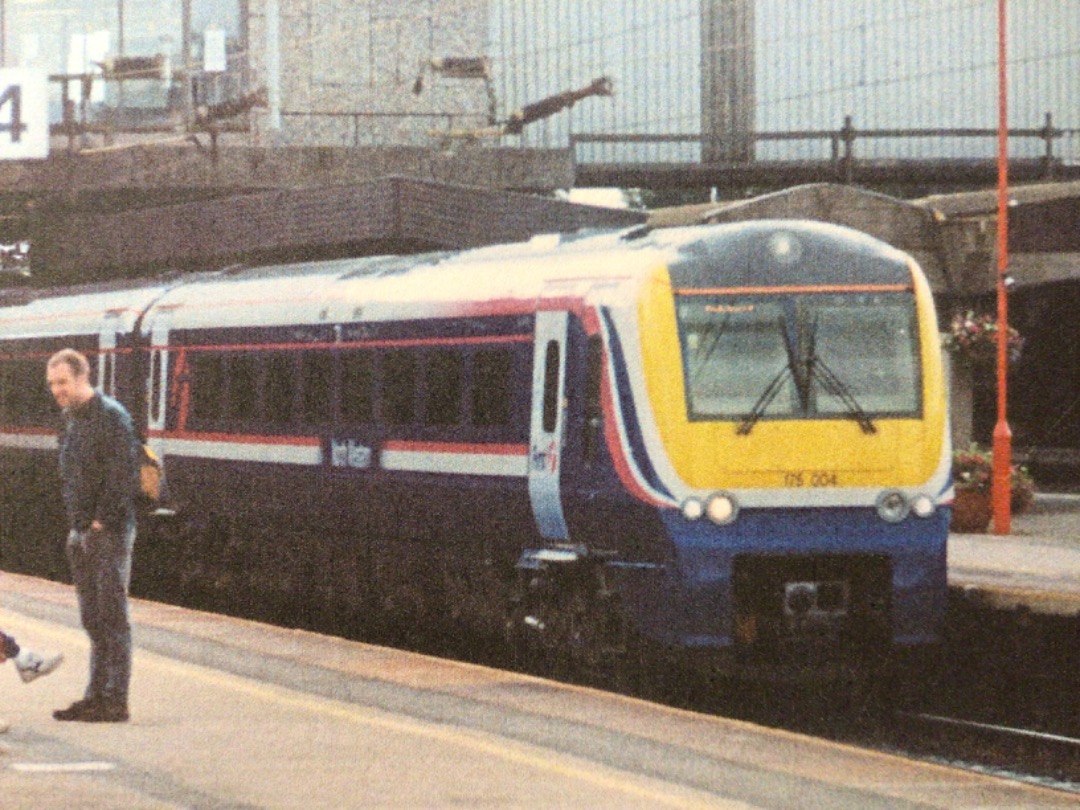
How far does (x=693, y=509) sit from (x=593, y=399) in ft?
3.75

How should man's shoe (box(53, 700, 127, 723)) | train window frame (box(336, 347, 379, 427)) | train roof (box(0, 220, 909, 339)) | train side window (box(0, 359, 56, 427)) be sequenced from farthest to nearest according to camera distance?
train side window (box(0, 359, 56, 427)), train window frame (box(336, 347, 379, 427)), train roof (box(0, 220, 909, 339)), man's shoe (box(53, 700, 127, 723))

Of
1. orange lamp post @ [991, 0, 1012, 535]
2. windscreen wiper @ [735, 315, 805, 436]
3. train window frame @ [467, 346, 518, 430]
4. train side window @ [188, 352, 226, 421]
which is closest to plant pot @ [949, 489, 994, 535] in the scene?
orange lamp post @ [991, 0, 1012, 535]

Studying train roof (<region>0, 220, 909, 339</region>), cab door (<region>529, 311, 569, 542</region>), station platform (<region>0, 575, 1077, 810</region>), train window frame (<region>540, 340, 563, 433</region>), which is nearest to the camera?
station platform (<region>0, 575, 1077, 810</region>)

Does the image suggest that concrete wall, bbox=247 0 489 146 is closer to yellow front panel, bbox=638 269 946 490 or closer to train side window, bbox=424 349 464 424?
train side window, bbox=424 349 464 424

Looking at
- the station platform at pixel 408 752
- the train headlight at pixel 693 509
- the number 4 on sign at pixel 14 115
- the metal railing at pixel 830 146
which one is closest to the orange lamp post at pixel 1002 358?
the train headlight at pixel 693 509

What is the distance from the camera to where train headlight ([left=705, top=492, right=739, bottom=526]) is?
583 inches

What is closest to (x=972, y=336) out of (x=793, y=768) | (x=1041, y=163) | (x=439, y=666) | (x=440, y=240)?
(x=440, y=240)

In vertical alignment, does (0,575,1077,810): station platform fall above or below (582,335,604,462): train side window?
below

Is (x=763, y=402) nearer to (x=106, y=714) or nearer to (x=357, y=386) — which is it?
(x=357, y=386)

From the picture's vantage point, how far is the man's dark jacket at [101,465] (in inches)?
451

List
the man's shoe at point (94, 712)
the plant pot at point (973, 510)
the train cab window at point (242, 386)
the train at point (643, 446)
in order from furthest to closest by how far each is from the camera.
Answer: the plant pot at point (973, 510)
the train cab window at point (242, 386)
the train at point (643, 446)
the man's shoe at point (94, 712)

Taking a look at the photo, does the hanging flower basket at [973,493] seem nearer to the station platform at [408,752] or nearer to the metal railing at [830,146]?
the station platform at [408,752]

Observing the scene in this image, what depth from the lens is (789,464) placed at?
49.6 feet

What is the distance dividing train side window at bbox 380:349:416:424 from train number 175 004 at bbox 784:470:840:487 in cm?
389
